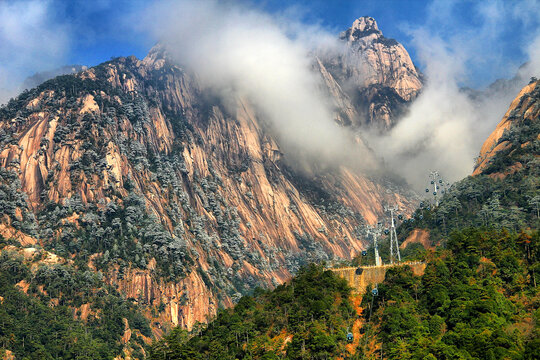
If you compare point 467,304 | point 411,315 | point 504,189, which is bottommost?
point 467,304

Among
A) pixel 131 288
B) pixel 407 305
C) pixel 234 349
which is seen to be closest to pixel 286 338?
pixel 234 349

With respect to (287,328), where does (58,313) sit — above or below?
above

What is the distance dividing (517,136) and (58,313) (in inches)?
5765

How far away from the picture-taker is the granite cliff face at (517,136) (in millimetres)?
167375

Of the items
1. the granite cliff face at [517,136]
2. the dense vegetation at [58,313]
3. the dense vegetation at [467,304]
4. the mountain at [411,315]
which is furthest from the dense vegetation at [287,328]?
the granite cliff face at [517,136]

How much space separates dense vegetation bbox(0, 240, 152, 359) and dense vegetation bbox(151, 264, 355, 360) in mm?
29734

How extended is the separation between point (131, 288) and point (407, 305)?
107 metres

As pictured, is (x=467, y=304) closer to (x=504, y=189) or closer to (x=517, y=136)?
(x=504, y=189)

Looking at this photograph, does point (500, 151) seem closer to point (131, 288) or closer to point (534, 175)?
point (534, 175)

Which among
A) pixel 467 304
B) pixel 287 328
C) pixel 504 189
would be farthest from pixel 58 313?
pixel 504 189

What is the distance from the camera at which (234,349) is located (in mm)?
102750

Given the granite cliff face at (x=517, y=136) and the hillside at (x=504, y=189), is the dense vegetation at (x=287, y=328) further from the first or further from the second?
the granite cliff face at (x=517, y=136)

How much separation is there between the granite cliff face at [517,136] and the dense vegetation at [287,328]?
3285 inches

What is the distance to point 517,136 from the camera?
573 ft
